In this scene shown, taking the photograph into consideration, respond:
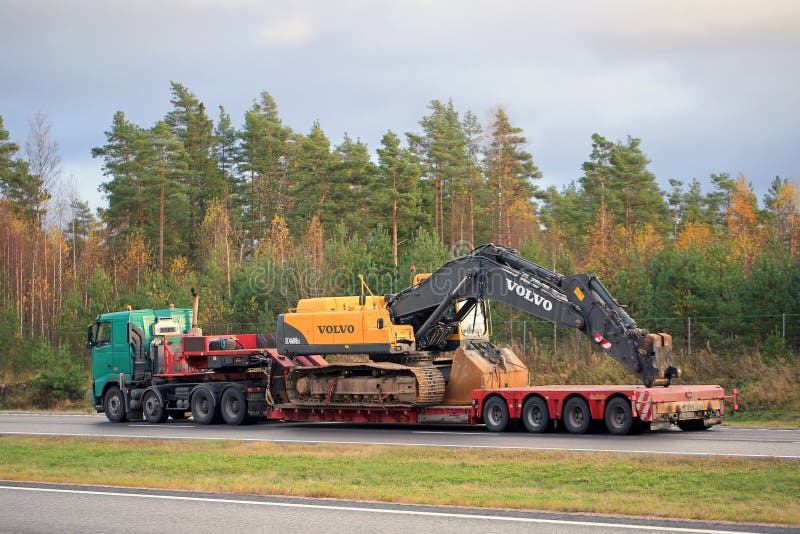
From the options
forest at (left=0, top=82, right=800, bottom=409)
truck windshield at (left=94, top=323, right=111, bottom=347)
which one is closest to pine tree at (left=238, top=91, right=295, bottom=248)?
forest at (left=0, top=82, right=800, bottom=409)

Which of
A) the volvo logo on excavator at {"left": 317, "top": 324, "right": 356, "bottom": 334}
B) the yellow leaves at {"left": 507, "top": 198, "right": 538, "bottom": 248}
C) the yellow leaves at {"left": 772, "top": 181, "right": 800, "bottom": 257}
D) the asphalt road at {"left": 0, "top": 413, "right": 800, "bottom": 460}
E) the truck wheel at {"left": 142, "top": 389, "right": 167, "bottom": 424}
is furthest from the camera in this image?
the yellow leaves at {"left": 507, "top": 198, "right": 538, "bottom": 248}

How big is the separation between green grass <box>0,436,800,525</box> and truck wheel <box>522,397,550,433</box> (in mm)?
4082

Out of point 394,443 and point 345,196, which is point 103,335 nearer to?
point 394,443

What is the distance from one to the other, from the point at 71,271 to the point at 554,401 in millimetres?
74639

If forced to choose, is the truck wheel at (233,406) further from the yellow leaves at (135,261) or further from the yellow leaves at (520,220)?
the yellow leaves at (520,220)

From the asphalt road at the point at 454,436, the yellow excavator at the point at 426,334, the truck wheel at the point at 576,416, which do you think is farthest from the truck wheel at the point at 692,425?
the yellow excavator at the point at 426,334

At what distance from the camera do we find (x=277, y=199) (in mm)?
94312

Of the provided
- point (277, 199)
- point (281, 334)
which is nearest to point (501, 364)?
point (281, 334)

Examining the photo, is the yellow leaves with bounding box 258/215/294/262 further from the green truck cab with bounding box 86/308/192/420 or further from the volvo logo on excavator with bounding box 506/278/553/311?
the volvo logo on excavator with bounding box 506/278/553/311

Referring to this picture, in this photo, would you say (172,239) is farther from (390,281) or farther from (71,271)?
(390,281)

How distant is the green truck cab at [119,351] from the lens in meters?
30.7

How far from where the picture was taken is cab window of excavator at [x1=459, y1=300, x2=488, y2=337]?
2656cm

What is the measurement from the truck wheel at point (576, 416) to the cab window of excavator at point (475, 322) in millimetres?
5035

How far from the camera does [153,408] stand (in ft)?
97.8
